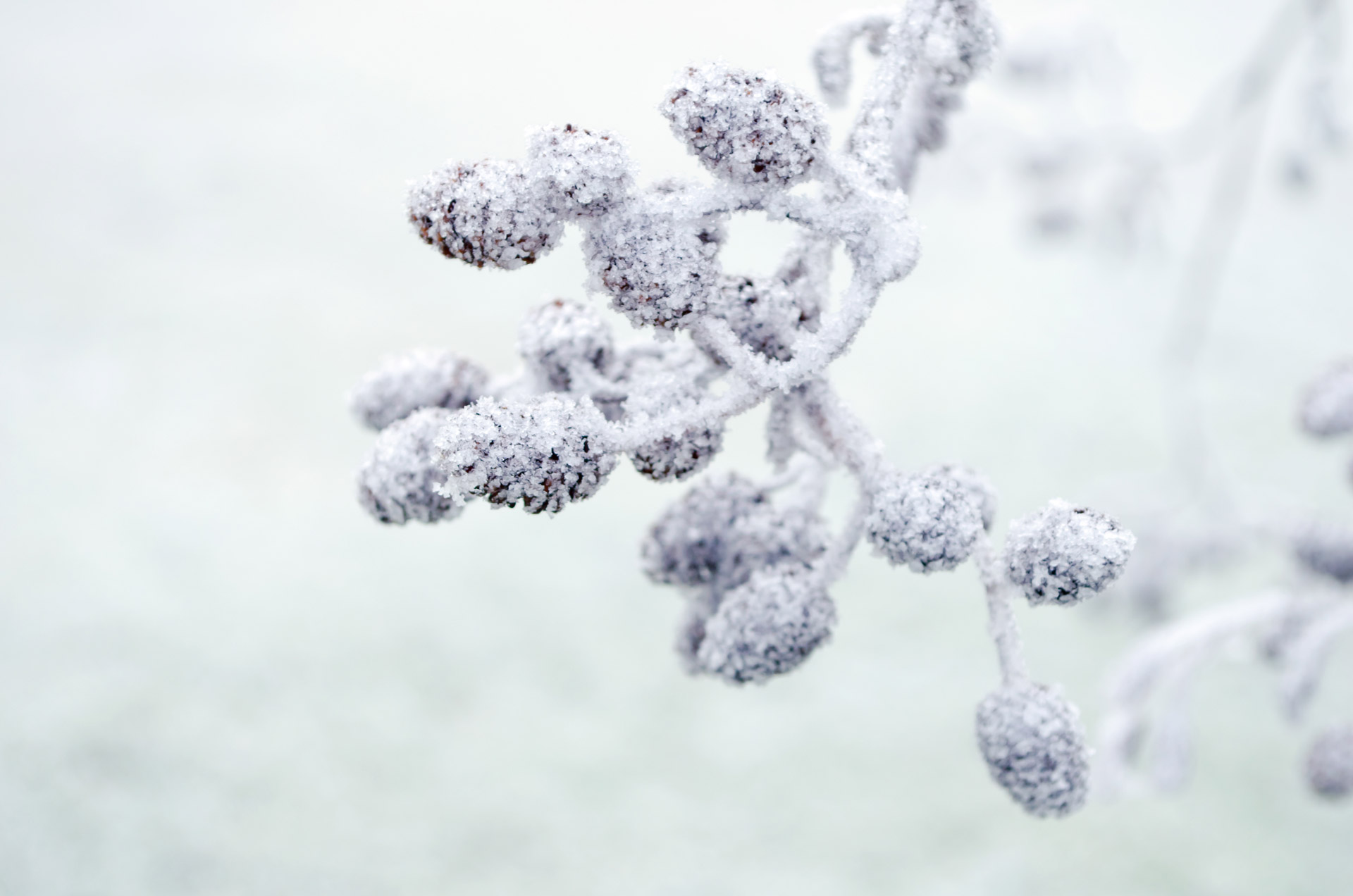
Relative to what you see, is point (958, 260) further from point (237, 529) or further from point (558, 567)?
Answer: point (237, 529)

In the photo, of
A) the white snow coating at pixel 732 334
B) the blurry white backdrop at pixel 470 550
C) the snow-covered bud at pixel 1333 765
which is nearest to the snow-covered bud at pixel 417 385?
the white snow coating at pixel 732 334

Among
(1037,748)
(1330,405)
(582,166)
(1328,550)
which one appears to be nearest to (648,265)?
(582,166)

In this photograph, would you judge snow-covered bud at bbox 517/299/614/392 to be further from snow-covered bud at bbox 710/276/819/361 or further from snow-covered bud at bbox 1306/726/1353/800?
snow-covered bud at bbox 1306/726/1353/800

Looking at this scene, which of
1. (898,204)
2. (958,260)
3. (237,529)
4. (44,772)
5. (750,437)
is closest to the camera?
(898,204)

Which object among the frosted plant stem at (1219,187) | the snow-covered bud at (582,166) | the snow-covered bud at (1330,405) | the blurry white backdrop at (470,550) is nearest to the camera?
the snow-covered bud at (582,166)

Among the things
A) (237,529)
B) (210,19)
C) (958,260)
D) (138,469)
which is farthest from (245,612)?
(210,19)

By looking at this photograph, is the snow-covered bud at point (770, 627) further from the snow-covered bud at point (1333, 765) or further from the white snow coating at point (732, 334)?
the snow-covered bud at point (1333, 765)
